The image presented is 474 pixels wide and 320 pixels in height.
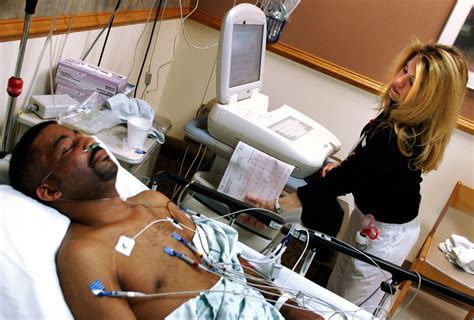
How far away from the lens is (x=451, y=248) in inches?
95.0

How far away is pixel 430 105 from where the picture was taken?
1.64 metres

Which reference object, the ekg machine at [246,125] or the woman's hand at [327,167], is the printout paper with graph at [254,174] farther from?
the woman's hand at [327,167]

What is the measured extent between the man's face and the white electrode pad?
169mm

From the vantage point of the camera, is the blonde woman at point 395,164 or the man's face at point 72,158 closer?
the man's face at point 72,158

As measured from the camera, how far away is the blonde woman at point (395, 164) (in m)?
1.66

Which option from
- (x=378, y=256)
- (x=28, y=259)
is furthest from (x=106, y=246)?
(x=378, y=256)

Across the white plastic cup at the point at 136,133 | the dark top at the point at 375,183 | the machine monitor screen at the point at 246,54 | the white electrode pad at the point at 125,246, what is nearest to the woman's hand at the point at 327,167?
the dark top at the point at 375,183

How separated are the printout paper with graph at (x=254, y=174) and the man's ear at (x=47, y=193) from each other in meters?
0.83

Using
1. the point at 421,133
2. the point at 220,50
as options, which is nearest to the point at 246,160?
the point at 220,50

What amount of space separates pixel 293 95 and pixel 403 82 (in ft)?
3.90

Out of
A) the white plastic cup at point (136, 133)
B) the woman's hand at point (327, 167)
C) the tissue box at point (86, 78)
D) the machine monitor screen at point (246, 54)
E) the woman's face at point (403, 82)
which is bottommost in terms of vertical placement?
the white plastic cup at point (136, 133)

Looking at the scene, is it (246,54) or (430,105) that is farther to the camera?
(246,54)

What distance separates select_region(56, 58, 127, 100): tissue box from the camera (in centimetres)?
169

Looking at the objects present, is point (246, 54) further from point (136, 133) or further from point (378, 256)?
point (378, 256)
